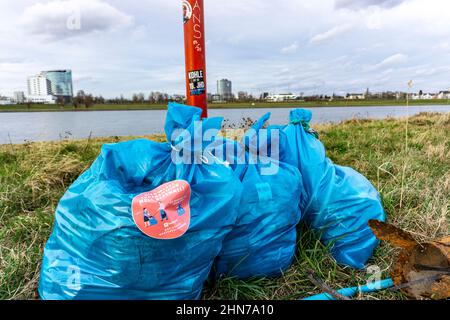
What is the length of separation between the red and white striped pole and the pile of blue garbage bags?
28.5 inches

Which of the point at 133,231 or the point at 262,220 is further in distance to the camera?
the point at 262,220

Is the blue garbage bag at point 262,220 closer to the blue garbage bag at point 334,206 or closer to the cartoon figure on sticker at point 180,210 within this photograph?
the blue garbage bag at point 334,206

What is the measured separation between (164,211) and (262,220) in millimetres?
473

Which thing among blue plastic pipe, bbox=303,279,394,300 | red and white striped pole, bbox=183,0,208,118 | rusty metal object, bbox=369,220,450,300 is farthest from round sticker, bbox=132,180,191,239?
red and white striped pole, bbox=183,0,208,118

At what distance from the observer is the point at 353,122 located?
23.7ft

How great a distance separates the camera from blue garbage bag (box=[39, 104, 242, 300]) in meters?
1.12

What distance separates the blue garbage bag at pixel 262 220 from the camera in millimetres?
1370

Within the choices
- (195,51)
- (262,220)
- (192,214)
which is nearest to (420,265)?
(262,220)

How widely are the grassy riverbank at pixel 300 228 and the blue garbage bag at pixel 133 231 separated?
0.93 ft

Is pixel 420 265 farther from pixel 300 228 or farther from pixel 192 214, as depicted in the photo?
pixel 192 214

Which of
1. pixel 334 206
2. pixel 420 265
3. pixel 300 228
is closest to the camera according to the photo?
pixel 420 265

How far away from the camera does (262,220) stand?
1.38m
